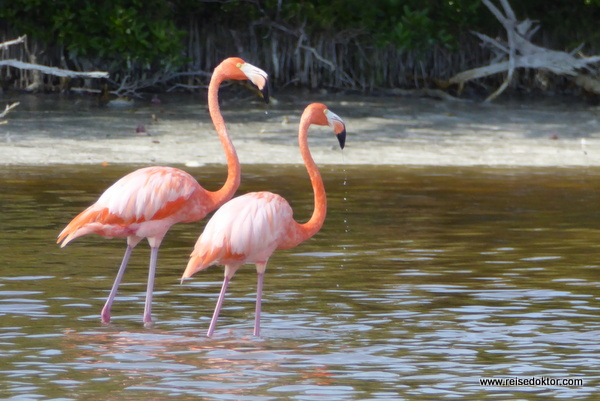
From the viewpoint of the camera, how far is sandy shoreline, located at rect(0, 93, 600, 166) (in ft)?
45.2

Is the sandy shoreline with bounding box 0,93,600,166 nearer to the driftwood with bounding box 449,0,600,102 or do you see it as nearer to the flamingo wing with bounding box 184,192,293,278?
the driftwood with bounding box 449,0,600,102

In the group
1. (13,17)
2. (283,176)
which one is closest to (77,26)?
(13,17)

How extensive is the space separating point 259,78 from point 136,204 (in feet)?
2.86

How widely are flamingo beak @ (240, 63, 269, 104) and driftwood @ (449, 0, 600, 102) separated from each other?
1109 centimetres

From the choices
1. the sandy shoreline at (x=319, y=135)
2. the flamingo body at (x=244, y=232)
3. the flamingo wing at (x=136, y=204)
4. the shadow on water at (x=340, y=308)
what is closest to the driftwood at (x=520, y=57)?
the sandy shoreline at (x=319, y=135)

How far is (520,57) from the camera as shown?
59.2 ft

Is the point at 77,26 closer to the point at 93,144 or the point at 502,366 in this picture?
the point at 93,144

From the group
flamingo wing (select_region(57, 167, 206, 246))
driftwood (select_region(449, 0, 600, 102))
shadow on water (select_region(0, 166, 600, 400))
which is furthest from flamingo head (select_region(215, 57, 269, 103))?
driftwood (select_region(449, 0, 600, 102))

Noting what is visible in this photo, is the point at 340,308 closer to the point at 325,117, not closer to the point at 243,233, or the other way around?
the point at 243,233

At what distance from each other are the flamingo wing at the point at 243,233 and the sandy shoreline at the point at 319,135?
685 centimetres

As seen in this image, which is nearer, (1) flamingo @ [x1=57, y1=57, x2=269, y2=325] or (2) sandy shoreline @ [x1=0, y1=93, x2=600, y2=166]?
(1) flamingo @ [x1=57, y1=57, x2=269, y2=325]

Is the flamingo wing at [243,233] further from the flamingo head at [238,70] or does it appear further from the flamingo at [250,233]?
the flamingo head at [238,70]

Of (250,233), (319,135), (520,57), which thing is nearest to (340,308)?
(250,233)

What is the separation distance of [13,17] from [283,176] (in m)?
6.52
